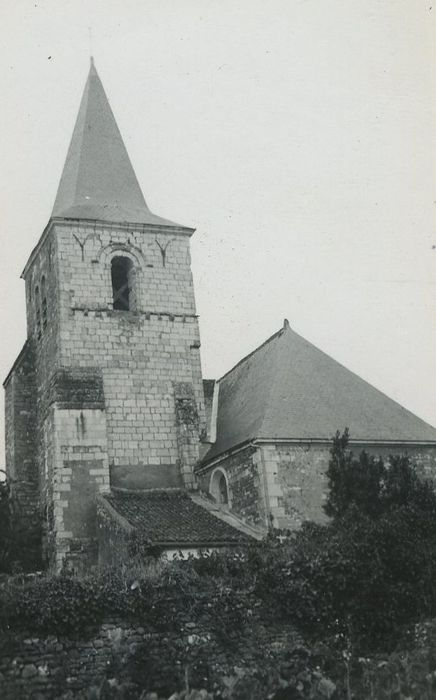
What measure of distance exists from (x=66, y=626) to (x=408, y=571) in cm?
587

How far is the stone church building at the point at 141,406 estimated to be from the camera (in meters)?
20.1

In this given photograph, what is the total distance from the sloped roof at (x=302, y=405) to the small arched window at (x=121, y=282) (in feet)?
13.6

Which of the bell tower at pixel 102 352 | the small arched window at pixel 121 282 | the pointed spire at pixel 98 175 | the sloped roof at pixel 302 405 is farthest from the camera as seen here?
the pointed spire at pixel 98 175

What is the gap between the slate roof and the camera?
18156 mm

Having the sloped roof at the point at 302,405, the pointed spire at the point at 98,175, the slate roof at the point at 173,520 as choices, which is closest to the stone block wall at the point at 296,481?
the sloped roof at the point at 302,405

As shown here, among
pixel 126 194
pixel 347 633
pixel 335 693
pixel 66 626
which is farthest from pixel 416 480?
pixel 126 194

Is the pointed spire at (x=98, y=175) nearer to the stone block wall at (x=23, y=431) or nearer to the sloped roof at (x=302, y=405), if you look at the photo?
the stone block wall at (x=23, y=431)

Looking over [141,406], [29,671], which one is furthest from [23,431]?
[29,671]

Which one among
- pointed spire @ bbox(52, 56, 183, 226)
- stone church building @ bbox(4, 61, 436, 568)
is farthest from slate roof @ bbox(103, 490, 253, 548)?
pointed spire @ bbox(52, 56, 183, 226)

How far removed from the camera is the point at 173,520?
19.5 meters

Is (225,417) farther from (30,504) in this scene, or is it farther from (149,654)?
(149,654)

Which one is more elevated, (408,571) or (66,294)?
(66,294)

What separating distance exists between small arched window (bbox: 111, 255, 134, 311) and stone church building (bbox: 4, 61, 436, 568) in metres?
0.04

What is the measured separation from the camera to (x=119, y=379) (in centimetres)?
2302
